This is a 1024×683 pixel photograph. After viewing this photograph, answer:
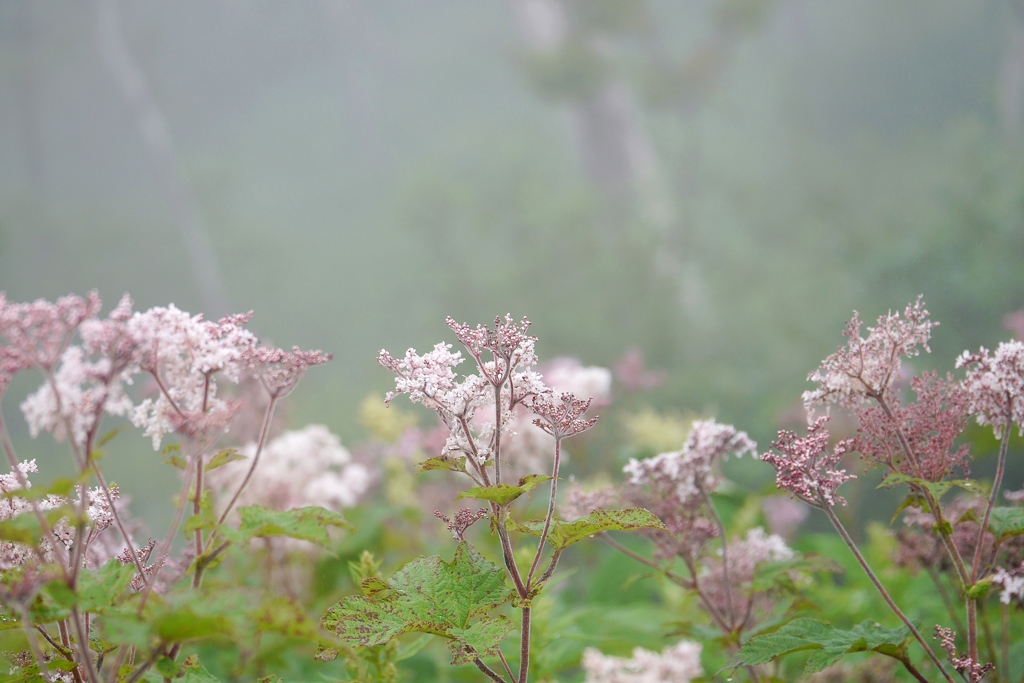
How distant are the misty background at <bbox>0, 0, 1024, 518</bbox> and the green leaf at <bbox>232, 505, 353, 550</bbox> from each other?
1762mm

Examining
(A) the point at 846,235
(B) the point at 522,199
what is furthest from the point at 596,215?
(A) the point at 846,235

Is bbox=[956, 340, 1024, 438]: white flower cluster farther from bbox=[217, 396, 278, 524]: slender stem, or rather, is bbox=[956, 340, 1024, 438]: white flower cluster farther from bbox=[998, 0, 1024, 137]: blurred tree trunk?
bbox=[998, 0, 1024, 137]: blurred tree trunk

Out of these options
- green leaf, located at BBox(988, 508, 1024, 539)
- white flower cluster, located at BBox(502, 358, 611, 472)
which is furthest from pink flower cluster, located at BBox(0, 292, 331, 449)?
white flower cluster, located at BBox(502, 358, 611, 472)

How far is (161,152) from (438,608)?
7.24 meters

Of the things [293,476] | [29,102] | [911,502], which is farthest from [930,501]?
[29,102]

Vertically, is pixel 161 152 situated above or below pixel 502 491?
above

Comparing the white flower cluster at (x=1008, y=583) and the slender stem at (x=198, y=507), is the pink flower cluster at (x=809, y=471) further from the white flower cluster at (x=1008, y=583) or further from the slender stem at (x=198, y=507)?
the slender stem at (x=198, y=507)

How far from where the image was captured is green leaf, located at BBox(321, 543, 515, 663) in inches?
21.5

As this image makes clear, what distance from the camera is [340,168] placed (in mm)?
7230

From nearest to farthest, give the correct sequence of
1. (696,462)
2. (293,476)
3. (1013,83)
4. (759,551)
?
(696,462)
(759,551)
(293,476)
(1013,83)

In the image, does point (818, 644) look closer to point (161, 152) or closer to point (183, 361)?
point (183, 361)

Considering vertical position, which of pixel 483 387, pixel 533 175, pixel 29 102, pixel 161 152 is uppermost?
pixel 29 102

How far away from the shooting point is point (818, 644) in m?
0.59

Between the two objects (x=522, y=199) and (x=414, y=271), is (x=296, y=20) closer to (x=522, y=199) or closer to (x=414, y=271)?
(x=414, y=271)
